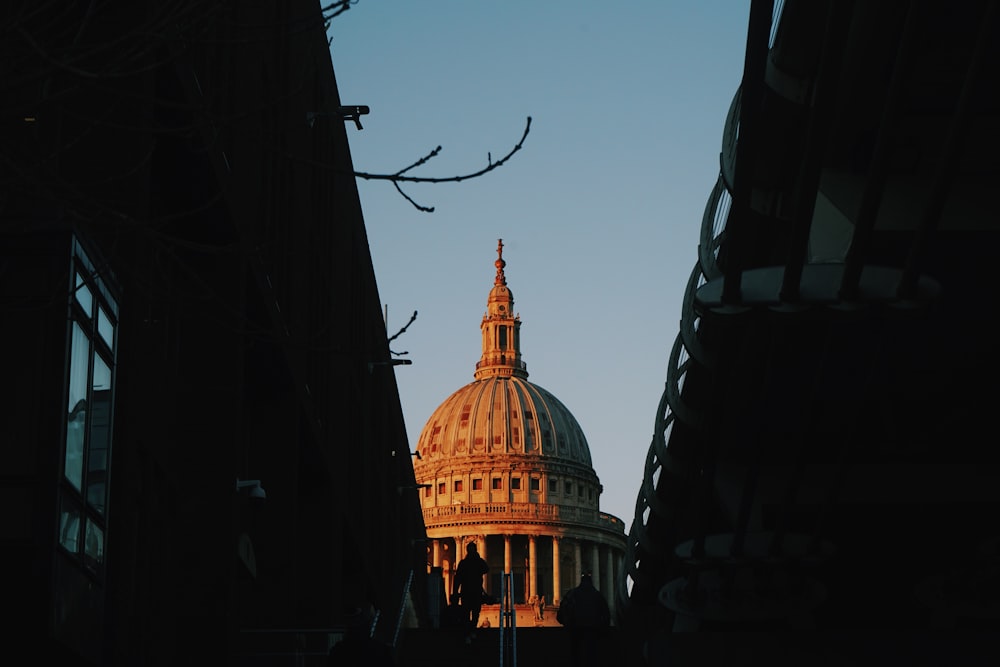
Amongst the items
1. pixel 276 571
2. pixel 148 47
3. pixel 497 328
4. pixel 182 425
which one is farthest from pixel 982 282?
pixel 497 328

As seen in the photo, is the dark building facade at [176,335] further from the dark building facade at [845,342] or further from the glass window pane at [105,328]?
the dark building facade at [845,342]

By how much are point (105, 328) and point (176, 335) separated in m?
6.43

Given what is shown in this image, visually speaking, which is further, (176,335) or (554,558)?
(554,558)

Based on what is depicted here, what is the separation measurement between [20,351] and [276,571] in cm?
1542

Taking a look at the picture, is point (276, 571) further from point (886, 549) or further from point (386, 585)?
point (386, 585)

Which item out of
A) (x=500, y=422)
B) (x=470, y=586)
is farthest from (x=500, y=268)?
(x=470, y=586)

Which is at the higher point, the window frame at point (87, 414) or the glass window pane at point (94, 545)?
the window frame at point (87, 414)

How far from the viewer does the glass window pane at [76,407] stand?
47.9 ft

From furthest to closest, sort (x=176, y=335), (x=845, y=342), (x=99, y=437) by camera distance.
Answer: (x=176, y=335)
(x=845, y=342)
(x=99, y=437)

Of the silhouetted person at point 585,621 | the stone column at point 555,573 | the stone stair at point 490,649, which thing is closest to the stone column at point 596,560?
the stone column at point 555,573

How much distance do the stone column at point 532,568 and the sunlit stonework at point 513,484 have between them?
0.26ft

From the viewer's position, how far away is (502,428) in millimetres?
158625

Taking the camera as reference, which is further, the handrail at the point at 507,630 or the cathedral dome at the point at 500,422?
the cathedral dome at the point at 500,422

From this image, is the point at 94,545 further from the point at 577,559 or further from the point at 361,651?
the point at 577,559
